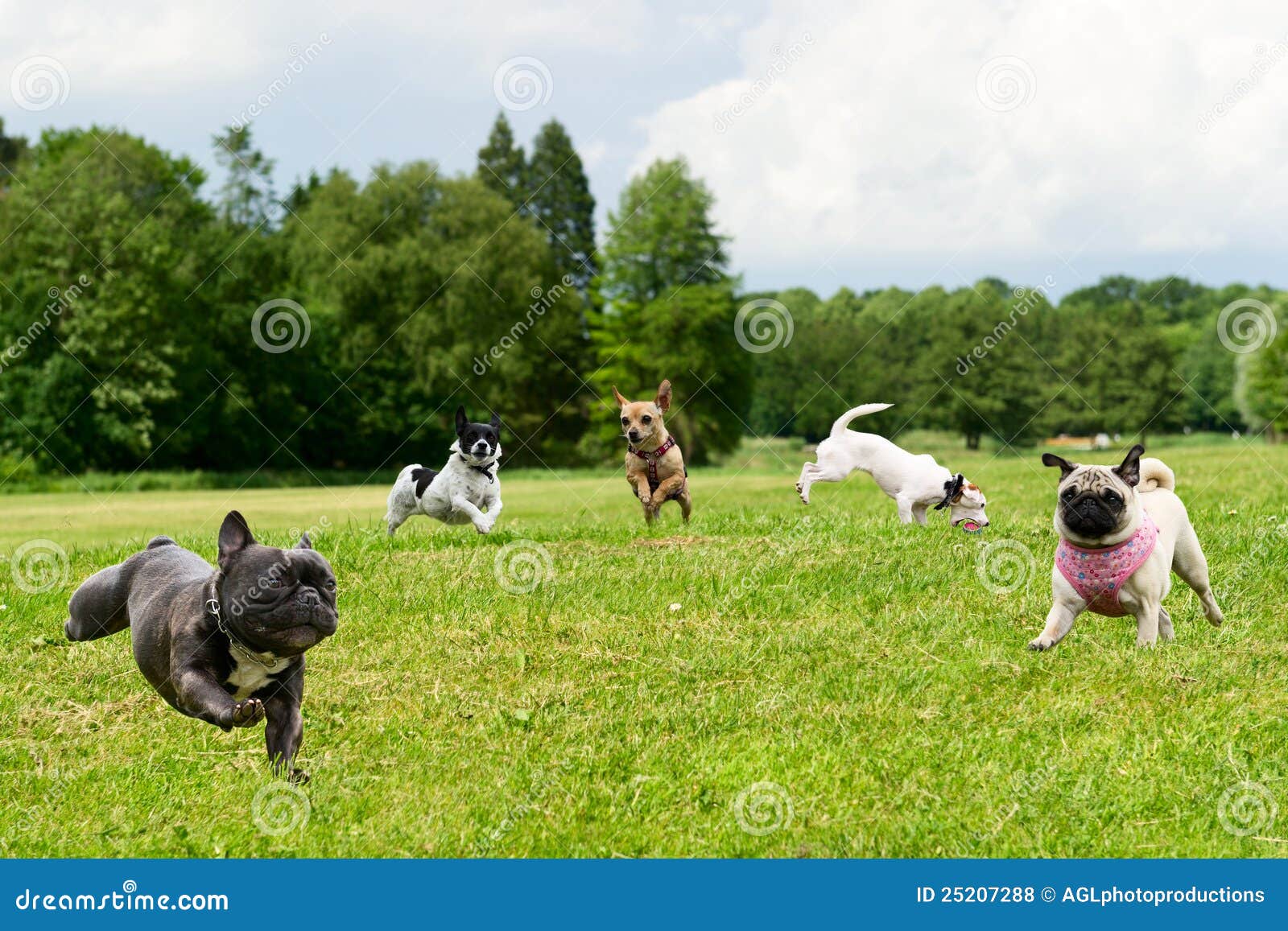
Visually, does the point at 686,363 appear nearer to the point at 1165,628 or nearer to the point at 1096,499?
the point at 1165,628

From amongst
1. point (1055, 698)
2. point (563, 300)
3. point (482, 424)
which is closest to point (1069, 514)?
point (1055, 698)

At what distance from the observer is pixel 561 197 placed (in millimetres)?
60906

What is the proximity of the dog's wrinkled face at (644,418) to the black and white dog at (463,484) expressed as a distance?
51.5 inches

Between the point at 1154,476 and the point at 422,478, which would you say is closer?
the point at 1154,476

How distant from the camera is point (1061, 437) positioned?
57.5 m

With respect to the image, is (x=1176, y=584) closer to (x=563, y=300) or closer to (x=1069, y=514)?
(x=1069, y=514)

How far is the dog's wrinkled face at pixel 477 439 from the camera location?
36.0 ft

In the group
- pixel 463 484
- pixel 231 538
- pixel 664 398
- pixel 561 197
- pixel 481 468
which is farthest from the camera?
pixel 561 197

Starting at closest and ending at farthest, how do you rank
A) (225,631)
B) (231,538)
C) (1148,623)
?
(231,538)
(225,631)
(1148,623)

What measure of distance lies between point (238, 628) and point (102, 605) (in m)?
1.84

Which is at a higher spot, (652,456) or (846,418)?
(846,418)

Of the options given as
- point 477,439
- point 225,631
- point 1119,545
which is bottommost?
point 225,631

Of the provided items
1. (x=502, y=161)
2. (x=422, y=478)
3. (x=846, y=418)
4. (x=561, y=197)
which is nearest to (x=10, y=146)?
(x=502, y=161)

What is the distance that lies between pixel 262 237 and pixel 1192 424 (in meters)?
60.6
